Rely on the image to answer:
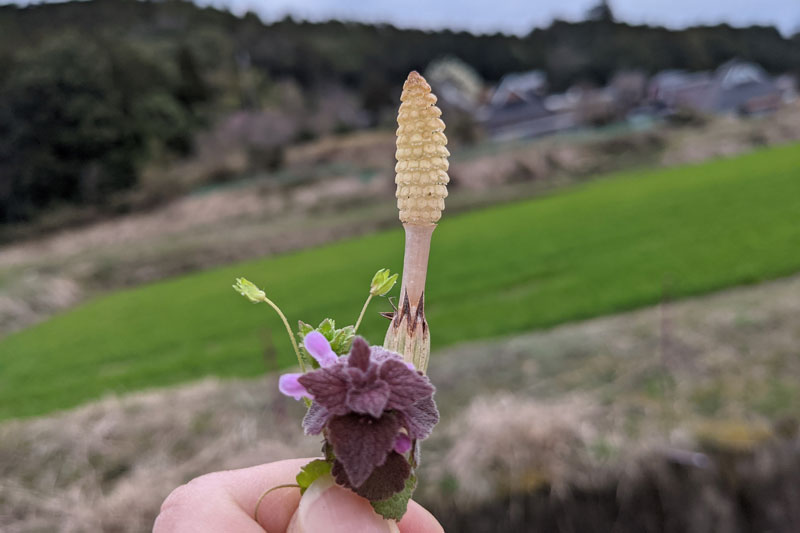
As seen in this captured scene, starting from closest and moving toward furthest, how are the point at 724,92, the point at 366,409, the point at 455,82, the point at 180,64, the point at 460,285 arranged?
the point at 366,409 → the point at 460,285 → the point at 180,64 → the point at 455,82 → the point at 724,92

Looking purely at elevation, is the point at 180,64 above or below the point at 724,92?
above

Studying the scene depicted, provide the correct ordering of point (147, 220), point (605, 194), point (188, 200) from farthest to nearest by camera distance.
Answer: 1. point (188, 200)
2. point (147, 220)
3. point (605, 194)

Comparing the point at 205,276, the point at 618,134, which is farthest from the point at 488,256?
the point at 618,134

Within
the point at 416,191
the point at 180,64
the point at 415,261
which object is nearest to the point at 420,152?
the point at 416,191

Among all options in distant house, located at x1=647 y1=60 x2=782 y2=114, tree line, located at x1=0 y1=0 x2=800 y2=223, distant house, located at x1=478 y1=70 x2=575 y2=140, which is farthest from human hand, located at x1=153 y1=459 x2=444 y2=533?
distant house, located at x1=647 y1=60 x2=782 y2=114

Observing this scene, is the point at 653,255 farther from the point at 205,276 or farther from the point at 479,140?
the point at 479,140

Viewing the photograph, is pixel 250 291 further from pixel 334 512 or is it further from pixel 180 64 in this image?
pixel 180 64
